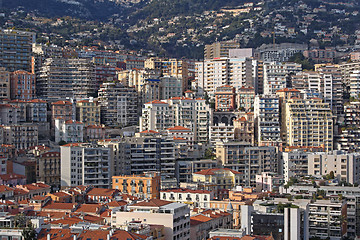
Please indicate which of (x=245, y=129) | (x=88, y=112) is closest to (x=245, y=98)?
(x=245, y=129)

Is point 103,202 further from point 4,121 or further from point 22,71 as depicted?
point 22,71

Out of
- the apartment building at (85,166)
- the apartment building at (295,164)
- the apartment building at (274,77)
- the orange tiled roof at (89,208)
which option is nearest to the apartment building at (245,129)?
the apartment building at (295,164)

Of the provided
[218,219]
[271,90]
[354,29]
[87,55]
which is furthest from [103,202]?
[354,29]

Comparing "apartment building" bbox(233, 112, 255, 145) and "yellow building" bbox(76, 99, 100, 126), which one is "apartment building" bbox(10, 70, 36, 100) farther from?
"apartment building" bbox(233, 112, 255, 145)

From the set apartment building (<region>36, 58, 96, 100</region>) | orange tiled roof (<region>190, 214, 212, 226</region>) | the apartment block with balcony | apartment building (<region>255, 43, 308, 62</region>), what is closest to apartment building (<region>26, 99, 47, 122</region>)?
apartment building (<region>36, 58, 96, 100</region>)

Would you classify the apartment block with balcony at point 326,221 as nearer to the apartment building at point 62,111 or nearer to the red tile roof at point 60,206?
the red tile roof at point 60,206

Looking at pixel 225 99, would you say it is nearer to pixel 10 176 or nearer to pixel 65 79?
pixel 65 79

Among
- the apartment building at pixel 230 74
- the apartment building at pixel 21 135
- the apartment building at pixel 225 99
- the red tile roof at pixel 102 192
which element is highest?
the apartment building at pixel 230 74
